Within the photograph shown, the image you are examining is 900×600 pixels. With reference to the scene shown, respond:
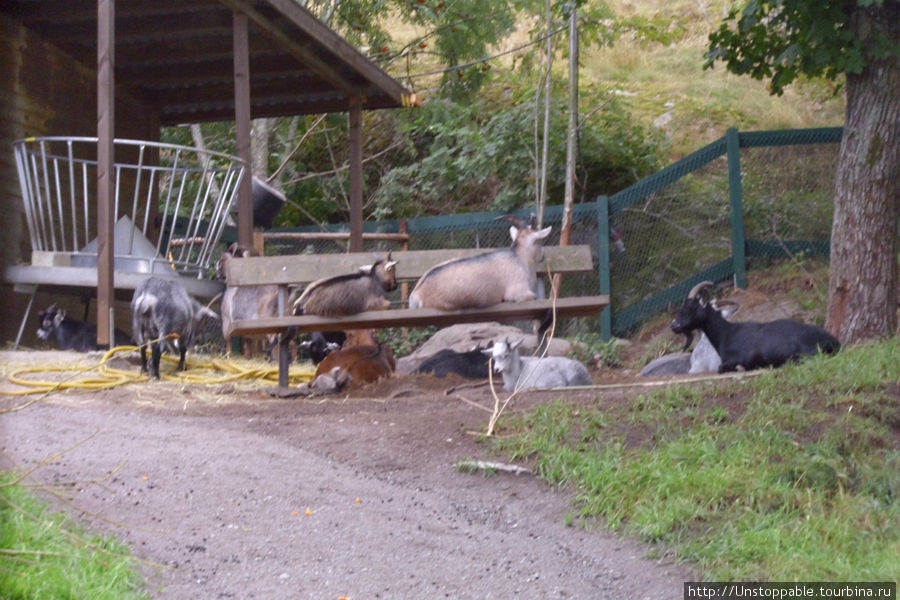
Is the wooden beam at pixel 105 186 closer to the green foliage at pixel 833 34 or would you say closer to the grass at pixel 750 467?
the grass at pixel 750 467

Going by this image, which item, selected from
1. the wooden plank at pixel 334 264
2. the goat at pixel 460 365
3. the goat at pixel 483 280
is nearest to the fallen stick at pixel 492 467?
the goat at pixel 483 280

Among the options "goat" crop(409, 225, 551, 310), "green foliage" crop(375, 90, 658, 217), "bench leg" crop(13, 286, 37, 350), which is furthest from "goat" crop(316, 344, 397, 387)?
"green foliage" crop(375, 90, 658, 217)

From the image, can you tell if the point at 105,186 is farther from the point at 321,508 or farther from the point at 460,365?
the point at 321,508

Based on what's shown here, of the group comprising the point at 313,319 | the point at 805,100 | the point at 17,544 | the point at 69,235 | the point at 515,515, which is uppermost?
the point at 805,100

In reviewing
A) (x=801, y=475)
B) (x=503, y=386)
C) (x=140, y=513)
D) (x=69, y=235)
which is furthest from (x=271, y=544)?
(x=69, y=235)

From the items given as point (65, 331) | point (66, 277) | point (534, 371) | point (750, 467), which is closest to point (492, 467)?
point (750, 467)

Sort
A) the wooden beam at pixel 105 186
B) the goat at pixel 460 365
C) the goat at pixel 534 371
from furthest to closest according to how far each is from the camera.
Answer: the goat at pixel 460 365
the wooden beam at pixel 105 186
the goat at pixel 534 371

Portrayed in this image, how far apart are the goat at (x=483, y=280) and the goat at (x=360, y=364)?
63 centimetres

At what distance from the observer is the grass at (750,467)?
4699mm

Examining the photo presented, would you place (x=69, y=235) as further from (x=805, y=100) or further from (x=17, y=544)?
(x=805, y=100)

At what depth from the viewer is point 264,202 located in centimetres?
1303

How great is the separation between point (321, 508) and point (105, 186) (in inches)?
182

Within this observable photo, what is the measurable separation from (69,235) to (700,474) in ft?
27.5

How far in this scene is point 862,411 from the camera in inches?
251
